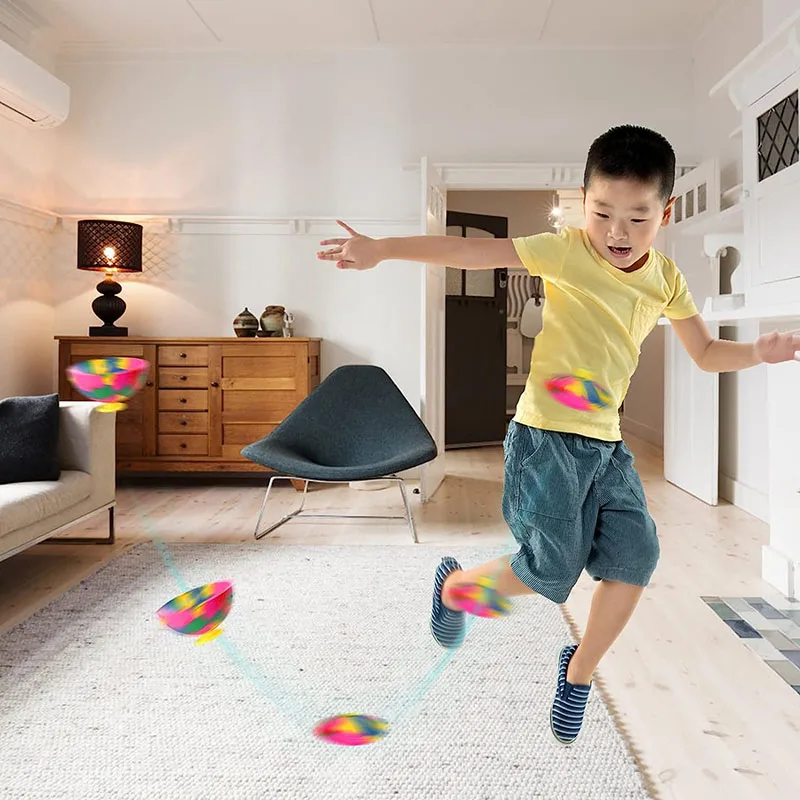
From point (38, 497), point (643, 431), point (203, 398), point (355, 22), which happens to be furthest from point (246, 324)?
point (643, 431)

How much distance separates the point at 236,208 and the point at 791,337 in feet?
14.9

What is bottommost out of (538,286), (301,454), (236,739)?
(236,739)

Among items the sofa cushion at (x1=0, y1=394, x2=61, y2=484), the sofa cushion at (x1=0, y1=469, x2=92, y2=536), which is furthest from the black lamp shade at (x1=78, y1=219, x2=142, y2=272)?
the sofa cushion at (x1=0, y1=469, x2=92, y2=536)

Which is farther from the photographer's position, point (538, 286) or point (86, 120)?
point (538, 286)

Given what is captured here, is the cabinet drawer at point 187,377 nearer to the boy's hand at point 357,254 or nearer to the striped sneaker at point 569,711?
the boy's hand at point 357,254

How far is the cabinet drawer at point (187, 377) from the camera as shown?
4.92 m

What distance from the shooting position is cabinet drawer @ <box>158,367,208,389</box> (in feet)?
16.1

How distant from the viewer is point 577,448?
1.40 m

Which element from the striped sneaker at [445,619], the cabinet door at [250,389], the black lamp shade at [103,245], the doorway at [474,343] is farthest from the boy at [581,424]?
the doorway at [474,343]

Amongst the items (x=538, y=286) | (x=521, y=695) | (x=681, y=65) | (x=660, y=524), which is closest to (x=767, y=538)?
(x=660, y=524)

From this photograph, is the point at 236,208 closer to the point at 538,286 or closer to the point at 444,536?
the point at 444,536

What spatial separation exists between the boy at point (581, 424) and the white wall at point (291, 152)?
4.01m

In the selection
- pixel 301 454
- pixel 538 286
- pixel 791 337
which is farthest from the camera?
pixel 538 286

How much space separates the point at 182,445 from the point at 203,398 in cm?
31
